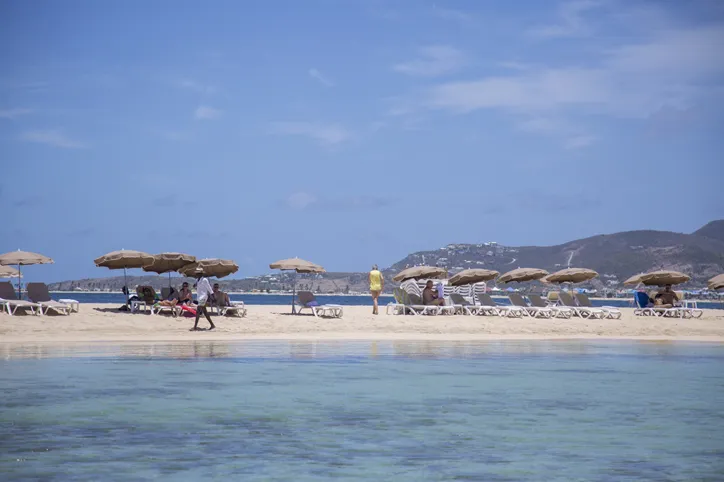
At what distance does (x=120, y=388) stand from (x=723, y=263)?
519ft

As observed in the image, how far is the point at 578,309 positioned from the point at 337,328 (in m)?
8.86

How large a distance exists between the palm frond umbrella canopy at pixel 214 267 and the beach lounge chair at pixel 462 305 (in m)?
6.73

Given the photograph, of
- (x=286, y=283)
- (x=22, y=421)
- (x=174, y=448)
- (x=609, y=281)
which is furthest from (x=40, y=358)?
(x=286, y=283)

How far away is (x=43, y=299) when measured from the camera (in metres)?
22.5

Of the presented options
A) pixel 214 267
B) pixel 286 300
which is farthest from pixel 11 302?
pixel 286 300

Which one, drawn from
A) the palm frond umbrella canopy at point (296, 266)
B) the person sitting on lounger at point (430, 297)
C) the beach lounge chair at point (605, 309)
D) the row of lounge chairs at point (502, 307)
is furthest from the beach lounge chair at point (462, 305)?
the palm frond umbrella canopy at point (296, 266)

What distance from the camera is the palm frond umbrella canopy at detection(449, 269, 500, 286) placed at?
30.4 m

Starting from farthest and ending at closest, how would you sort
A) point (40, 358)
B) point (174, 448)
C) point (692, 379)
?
point (40, 358)
point (692, 379)
point (174, 448)

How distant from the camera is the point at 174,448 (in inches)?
336

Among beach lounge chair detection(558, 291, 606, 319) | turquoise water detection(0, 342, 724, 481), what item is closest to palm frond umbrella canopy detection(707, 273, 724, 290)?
beach lounge chair detection(558, 291, 606, 319)

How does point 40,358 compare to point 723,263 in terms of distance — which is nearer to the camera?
point 40,358

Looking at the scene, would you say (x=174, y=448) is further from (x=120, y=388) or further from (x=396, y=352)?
(x=396, y=352)

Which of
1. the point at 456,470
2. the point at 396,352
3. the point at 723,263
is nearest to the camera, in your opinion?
the point at 456,470

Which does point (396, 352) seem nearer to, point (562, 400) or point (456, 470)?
point (562, 400)
